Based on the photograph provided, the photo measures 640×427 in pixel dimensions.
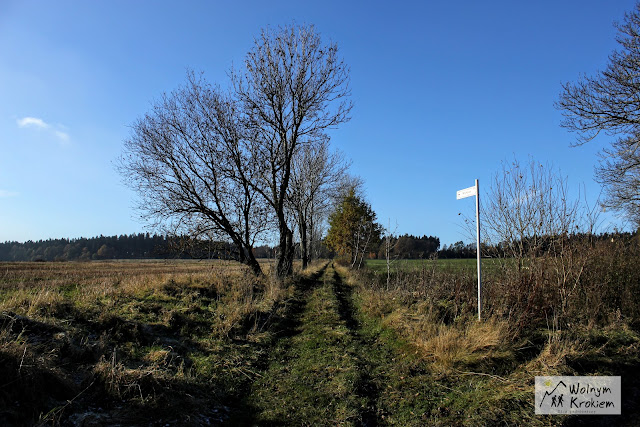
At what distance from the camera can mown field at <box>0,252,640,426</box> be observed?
3715mm

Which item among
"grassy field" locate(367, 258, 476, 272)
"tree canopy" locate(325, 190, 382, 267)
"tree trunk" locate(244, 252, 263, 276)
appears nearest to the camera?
"grassy field" locate(367, 258, 476, 272)

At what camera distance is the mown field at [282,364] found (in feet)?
12.2

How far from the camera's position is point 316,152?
1008 inches

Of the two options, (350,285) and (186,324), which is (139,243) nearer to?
(350,285)

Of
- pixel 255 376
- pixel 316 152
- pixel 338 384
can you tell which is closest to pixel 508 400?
pixel 338 384

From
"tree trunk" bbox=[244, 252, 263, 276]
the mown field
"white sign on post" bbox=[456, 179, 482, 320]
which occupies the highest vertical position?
"white sign on post" bbox=[456, 179, 482, 320]

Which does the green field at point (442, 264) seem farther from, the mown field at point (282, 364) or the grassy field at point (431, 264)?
the mown field at point (282, 364)

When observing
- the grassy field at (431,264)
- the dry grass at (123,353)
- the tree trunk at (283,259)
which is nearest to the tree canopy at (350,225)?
the grassy field at (431,264)

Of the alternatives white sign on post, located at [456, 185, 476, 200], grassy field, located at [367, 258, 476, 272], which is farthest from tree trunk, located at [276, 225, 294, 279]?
white sign on post, located at [456, 185, 476, 200]

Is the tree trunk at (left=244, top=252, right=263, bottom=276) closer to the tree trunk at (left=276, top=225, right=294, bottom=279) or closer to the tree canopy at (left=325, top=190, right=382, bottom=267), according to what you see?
the tree trunk at (left=276, top=225, right=294, bottom=279)

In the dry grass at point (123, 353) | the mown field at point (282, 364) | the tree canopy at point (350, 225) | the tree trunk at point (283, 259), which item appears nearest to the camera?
the dry grass at point (123, 353)

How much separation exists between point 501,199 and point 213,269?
35.4 feet

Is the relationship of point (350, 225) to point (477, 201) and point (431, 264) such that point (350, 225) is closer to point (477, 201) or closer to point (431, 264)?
point (431, 264)

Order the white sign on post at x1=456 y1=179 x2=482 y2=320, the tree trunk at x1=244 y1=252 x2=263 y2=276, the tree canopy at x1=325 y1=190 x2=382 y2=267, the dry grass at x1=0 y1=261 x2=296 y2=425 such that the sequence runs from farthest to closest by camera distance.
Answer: the tree canopy at x1=325 y1=190 x2=382 y2=267 → the tree trunk at x1=244 y1=252 x2=263 y2=276 → the white sign on post at x1=456 y1=179 x2=482 y2=320 → the dry grass at x1=0 y1=261 x2=296 y2=425
